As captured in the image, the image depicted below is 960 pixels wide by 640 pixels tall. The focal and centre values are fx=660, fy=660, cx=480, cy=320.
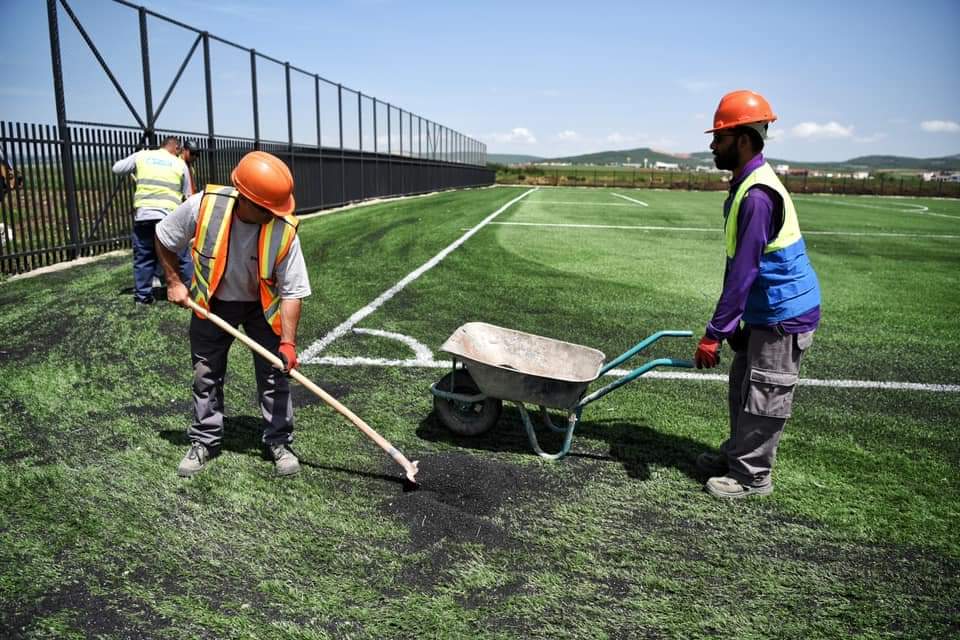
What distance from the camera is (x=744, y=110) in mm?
3303

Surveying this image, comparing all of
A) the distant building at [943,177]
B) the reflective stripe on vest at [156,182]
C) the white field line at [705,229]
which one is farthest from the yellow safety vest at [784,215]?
the distant building at [943,177]

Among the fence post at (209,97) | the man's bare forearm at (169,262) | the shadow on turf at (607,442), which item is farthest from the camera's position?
the fence post at (209,97)

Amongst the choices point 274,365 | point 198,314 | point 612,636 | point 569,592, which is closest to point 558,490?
point 569,592

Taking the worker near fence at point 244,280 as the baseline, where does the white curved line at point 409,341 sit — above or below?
below

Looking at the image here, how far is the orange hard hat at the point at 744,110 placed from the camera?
3.29 metres

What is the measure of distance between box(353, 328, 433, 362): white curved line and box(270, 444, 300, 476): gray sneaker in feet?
6.53

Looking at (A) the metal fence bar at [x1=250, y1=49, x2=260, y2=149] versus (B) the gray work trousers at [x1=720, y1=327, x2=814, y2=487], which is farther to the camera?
(A) the metal fence bar at [x1=250, y1=49, x2=260, y2=149]

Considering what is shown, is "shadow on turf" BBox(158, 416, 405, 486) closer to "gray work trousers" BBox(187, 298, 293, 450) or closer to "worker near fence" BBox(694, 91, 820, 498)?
"gray work trousers" BBox(187, 298, 293, 450)

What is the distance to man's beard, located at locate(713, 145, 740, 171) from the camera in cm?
341

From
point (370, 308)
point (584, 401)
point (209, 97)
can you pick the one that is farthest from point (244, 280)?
point (209, 97)

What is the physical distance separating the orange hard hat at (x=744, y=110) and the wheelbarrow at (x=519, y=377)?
1213 mm

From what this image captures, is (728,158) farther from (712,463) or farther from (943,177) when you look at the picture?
(943,177)

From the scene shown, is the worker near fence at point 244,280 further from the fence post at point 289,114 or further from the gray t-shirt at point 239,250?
the fence post at point 289,114

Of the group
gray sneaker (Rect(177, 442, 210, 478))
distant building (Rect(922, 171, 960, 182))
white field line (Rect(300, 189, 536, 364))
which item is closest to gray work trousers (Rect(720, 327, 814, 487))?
gray sneaker (Rect(177, 442, 210, 478))
